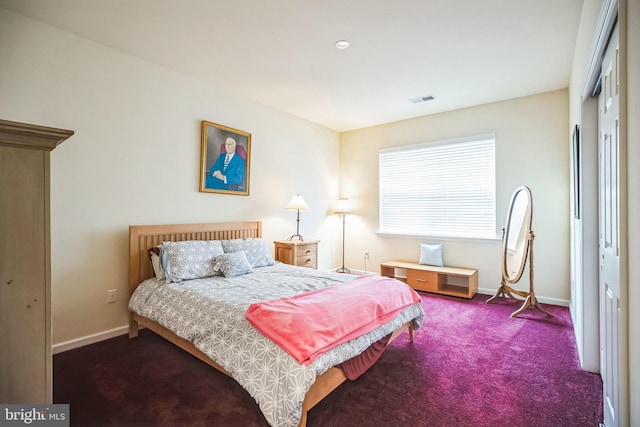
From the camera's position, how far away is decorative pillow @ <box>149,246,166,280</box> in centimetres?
296

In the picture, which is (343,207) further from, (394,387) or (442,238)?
(394,387)

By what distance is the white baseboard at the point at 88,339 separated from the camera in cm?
264

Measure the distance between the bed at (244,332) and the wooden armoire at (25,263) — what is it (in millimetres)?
951

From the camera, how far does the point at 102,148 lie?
2.88 m

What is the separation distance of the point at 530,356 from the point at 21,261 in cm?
333

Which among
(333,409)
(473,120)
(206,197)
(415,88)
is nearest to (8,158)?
(333,409)

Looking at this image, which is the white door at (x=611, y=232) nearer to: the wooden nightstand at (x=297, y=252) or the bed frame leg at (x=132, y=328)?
the wooden nightstand at (x=297, y=252)

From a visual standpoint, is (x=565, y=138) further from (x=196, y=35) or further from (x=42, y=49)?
(x=42, y=49)

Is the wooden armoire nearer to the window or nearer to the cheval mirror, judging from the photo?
the cheval mirror

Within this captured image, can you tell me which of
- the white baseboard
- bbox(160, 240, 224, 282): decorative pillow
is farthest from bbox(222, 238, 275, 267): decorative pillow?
the white baseboard

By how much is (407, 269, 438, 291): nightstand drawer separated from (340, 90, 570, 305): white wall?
0.45m

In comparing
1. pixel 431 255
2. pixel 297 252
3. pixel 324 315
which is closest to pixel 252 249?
pixel 297 252

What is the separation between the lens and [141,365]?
246 cm

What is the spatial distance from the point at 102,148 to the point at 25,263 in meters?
2.16
